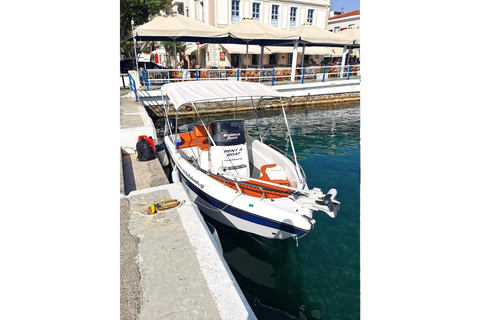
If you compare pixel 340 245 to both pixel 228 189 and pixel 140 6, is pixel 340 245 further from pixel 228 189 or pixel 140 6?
pixel 140 6

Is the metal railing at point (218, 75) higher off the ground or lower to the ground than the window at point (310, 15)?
lower

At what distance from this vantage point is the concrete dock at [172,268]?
2379 millimetres

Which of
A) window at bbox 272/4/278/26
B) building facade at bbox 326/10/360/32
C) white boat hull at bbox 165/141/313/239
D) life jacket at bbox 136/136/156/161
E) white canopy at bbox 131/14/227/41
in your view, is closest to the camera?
white boat hull at bbox 165/141/313/239

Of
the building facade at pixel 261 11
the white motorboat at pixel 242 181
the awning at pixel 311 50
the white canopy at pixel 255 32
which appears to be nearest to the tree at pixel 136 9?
the building facade at pixel 261 11

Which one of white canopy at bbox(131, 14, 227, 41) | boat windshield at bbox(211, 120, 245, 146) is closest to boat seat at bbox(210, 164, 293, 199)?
boat windshield at bbox(211, 120, 245, 146)

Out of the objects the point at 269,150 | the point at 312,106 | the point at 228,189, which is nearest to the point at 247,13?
the point at 312,106

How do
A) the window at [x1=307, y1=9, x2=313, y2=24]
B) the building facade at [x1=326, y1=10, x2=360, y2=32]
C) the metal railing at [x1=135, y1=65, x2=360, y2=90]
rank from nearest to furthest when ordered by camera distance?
the metal railing at [x1=135, y1=65, x2=360, y2=90] → the window at [x1=307, y1=9, x2=313, y2=24] → the building facade at [x1=326, y1=10, x2=360, y2=32]

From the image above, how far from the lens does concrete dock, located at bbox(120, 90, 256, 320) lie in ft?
7.80

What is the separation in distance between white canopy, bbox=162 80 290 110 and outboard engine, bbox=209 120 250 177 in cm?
70

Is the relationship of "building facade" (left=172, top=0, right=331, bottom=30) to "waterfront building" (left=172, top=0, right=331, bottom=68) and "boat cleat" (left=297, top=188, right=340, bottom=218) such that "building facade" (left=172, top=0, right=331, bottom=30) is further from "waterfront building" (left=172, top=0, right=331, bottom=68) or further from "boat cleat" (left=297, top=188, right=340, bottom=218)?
"boat cleat" (left=297, top=188, right=340, bottom=218)

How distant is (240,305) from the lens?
239cm

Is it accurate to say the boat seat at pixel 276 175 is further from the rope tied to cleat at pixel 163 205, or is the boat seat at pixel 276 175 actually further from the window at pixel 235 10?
the window at pixel 235 10

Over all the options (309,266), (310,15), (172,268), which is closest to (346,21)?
(310,15)

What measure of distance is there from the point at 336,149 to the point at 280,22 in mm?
22979
